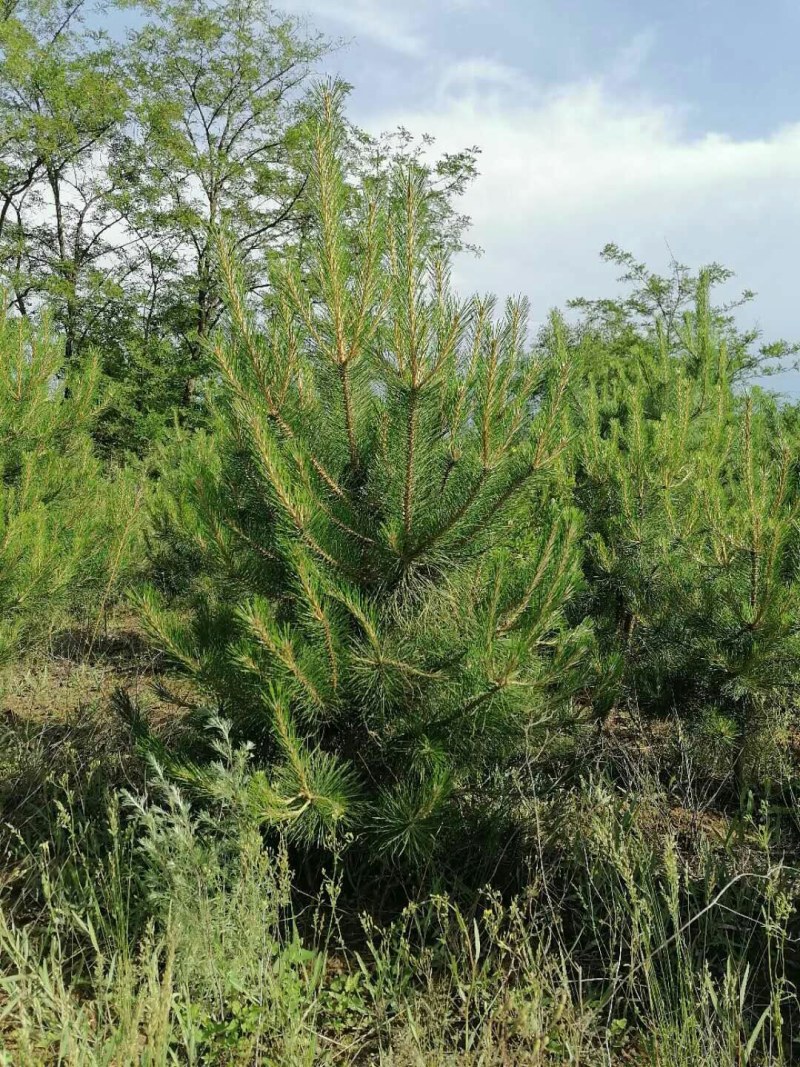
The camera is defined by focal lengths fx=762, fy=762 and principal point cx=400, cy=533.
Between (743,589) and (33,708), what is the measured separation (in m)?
4.32

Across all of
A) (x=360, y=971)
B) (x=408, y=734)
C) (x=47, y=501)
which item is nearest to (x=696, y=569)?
(x=408, y=734)

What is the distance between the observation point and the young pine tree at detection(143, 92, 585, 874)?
2.35 m

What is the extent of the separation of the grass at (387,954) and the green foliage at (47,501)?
3.92ft

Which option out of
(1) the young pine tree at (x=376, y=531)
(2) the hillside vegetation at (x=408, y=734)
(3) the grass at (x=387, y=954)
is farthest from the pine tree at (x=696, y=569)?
(1) the young pine tree at (x=376, y=531)

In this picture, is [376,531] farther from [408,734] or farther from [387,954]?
[387,954]

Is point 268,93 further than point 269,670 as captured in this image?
Yes

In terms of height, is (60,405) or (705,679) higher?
(60,405)

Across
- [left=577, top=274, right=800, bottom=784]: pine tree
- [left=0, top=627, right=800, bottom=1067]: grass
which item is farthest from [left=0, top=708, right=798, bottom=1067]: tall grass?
[left=577, top=274, right=800, bottom=784]: pine tree

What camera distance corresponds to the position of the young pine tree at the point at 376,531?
235 cm

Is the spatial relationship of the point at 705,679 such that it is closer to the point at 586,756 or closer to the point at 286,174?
the point at 586,756

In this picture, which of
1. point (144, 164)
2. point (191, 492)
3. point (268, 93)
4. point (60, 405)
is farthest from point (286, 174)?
point (191, 492)

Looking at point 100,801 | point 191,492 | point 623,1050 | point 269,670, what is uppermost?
point 191,492

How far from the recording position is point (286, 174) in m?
17.6

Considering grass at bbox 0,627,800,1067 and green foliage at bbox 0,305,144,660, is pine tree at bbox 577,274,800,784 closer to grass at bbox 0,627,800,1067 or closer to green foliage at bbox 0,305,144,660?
grass at bbox 0,627,800,1067
